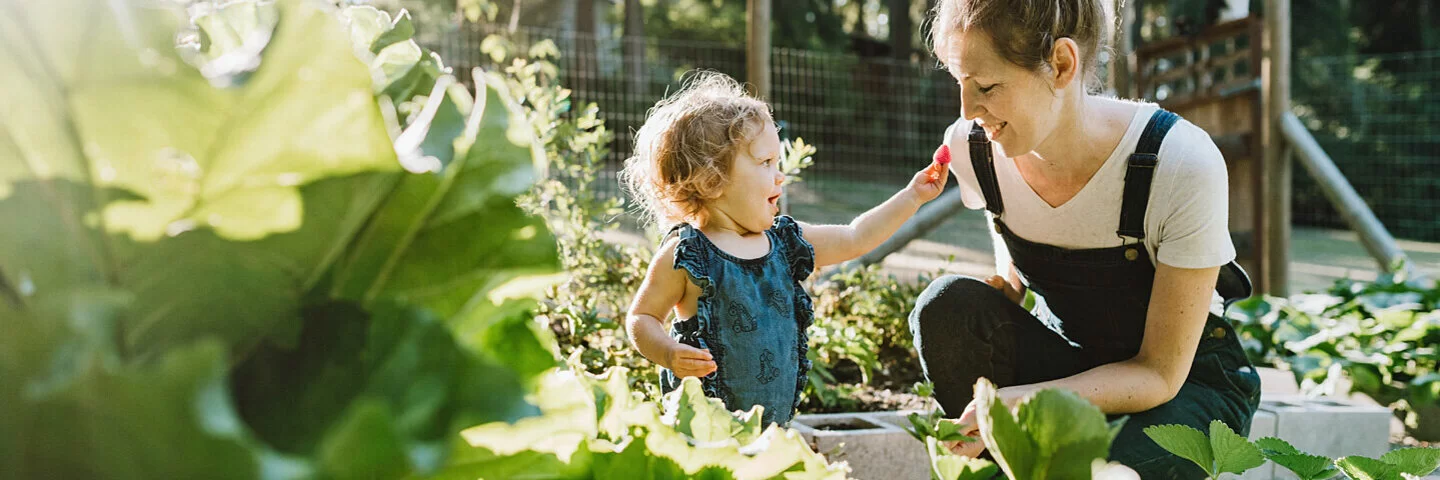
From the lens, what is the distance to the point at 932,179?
2656 millimetres

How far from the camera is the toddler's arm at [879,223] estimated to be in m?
2.65

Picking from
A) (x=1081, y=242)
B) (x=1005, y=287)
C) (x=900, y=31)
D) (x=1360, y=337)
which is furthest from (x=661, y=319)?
(x=900, y=31)

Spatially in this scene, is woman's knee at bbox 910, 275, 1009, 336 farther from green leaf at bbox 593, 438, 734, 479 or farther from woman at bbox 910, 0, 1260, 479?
green leaf at bbox 593, 438, 734, 479

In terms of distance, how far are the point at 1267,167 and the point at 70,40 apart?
6696 millimetres

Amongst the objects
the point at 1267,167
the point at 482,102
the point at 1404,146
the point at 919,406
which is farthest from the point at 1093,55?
the point at 1404,146

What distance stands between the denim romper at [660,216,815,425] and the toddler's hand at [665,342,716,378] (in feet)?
0.92

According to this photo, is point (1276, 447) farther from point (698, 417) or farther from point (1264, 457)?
point (698, 417)

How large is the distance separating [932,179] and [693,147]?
1.90 feet

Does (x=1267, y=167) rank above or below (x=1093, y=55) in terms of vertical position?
below

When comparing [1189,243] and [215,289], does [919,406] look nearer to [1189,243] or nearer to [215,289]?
[1189,243]

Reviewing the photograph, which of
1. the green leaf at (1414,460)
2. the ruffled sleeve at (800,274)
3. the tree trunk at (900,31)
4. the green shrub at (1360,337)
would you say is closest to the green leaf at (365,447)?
the green leaf at (1414,460)

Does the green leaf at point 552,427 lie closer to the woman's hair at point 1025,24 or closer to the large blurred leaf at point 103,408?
the large blurred leaf at point 103,408

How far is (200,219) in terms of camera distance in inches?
11.4

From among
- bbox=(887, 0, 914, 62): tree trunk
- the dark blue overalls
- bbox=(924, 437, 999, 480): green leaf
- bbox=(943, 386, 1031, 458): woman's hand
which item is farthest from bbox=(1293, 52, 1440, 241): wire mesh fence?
bbox=(924, 437, 999, 480): green leaf
